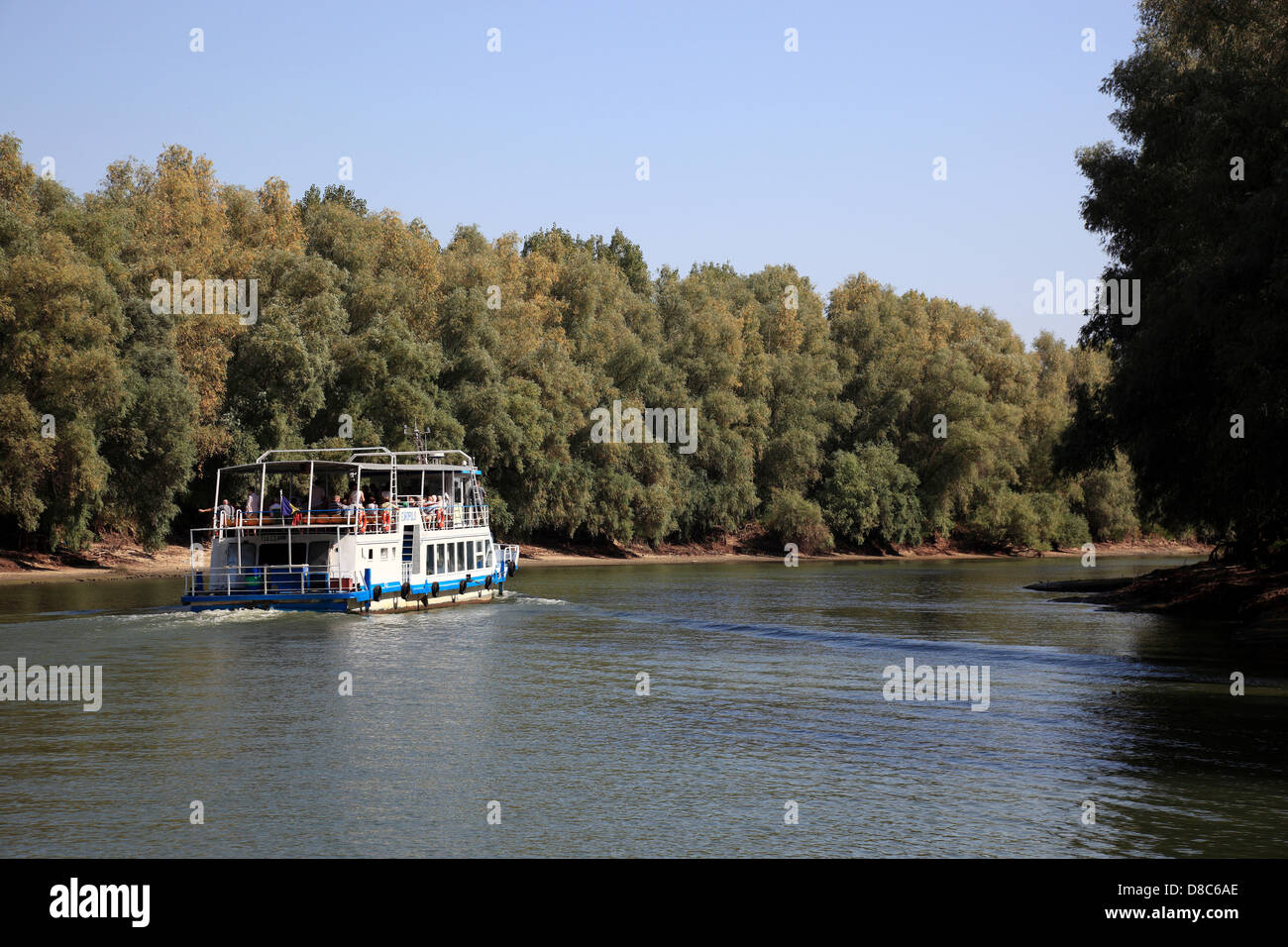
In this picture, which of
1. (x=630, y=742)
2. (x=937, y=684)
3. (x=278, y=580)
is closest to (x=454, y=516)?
(x=278, y=580)

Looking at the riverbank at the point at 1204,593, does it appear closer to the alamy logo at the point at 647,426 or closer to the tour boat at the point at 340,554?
the tour boat at the point at 340,554

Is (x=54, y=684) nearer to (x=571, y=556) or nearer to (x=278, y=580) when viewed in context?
(x=278, y=580)

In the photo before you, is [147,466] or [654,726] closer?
[654,726]

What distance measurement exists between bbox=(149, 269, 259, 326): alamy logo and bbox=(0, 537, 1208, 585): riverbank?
14573 mm

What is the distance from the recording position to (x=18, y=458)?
209 feet

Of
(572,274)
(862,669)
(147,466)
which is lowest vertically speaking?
(862,669)

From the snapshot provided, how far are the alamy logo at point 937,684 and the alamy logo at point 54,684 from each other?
63.6 ft

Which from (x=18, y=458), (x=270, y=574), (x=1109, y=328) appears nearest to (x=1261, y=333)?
(x=1109, y=328)

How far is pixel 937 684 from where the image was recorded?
34.3 metres

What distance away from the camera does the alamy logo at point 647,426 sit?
332ft

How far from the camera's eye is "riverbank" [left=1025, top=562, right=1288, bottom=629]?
50.0 metres

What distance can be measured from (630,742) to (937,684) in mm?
11073
